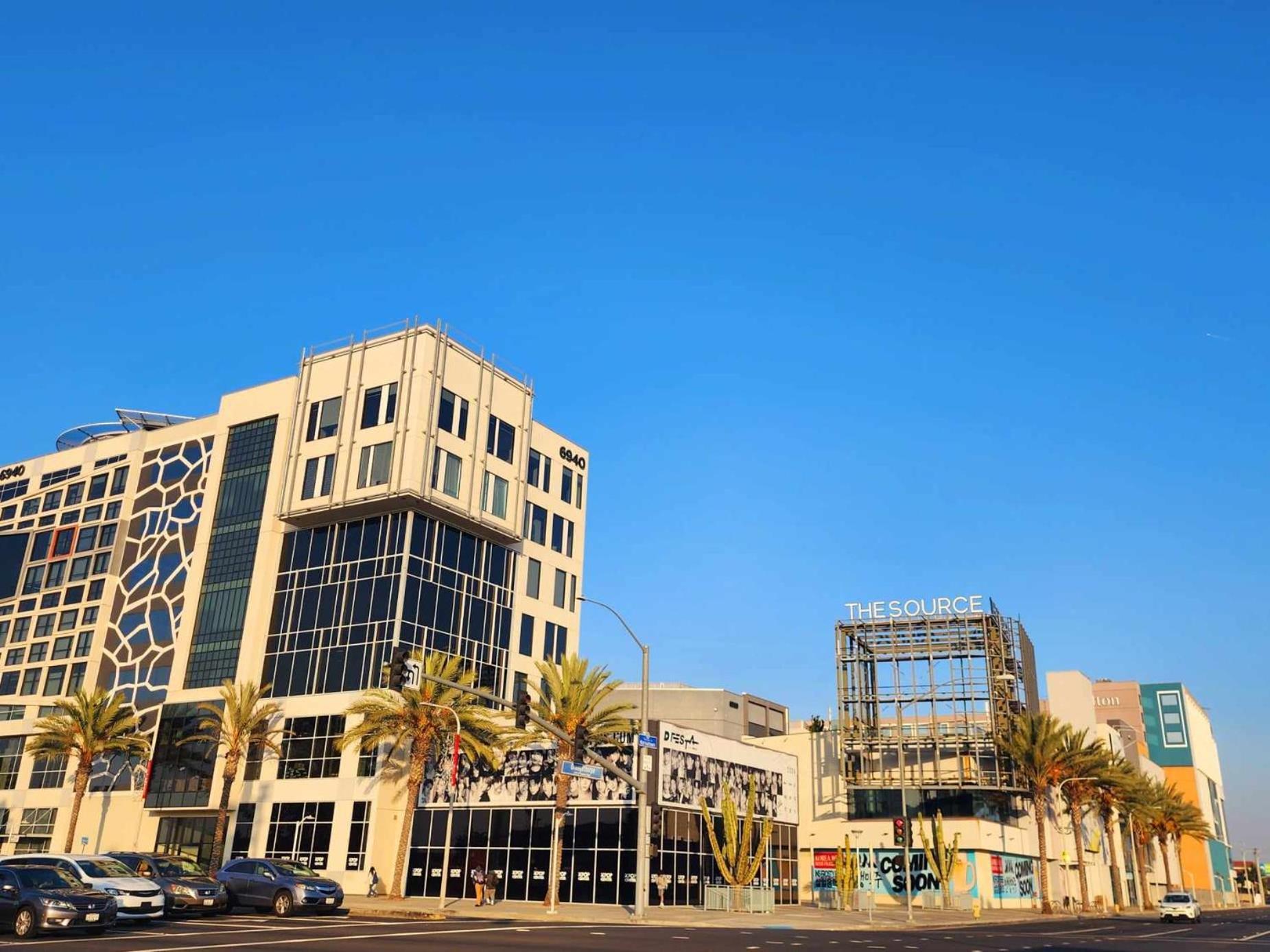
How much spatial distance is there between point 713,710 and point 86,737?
164ft

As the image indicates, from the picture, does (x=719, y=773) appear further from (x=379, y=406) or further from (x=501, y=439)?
(x=379, y=406)

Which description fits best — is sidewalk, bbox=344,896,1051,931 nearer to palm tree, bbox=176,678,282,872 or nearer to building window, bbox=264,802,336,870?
building window, bbox=264,802,336,870

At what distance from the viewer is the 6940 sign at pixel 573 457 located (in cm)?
7925

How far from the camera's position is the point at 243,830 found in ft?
203

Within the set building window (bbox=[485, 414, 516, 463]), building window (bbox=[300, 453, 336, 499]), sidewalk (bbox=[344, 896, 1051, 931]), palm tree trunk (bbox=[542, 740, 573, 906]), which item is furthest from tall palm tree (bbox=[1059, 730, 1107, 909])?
building window (bbox=[300, 453, 336, 499])

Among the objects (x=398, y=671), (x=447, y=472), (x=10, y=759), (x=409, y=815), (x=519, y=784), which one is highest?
(x=447, y=472)

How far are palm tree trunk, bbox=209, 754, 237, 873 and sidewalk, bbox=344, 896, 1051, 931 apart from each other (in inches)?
379

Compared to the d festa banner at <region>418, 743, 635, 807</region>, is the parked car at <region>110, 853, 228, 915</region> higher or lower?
lower

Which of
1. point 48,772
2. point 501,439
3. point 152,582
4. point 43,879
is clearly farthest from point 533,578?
point 43,879

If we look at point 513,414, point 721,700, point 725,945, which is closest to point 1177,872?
Result: point 721,700

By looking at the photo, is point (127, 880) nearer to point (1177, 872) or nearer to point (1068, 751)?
point (1068, 751)

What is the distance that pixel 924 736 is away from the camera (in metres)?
73.1

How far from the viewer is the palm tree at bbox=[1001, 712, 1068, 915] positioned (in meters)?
67.8

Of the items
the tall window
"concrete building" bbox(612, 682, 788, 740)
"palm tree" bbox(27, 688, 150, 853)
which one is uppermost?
the tall window
